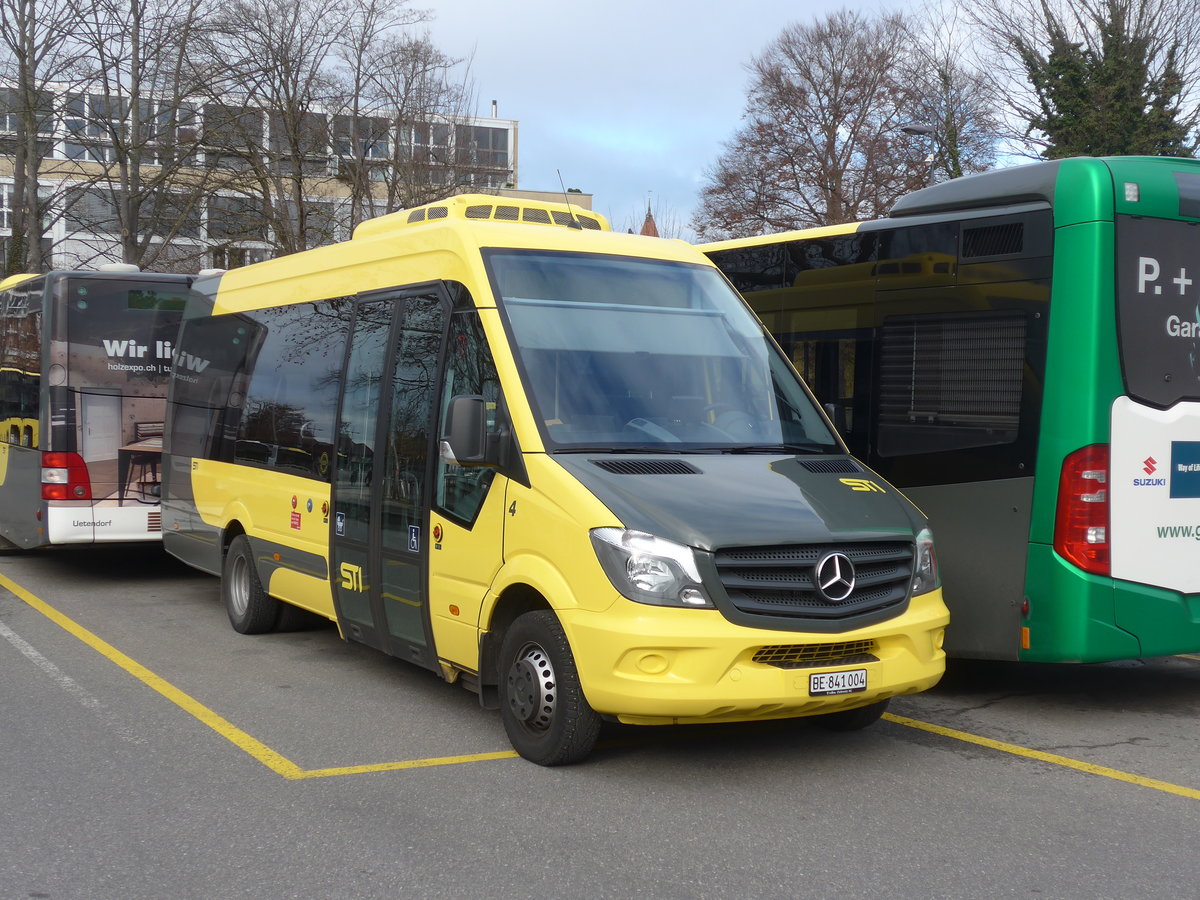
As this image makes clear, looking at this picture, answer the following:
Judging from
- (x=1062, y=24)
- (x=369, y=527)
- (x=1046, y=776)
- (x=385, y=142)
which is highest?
(x=1062, y=24)

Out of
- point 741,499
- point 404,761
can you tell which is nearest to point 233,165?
point 404,761

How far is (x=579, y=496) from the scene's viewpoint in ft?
18.8

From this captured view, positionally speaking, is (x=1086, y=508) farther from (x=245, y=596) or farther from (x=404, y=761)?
(x=245, y=596)

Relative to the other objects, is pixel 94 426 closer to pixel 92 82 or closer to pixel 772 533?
pixel 772 533

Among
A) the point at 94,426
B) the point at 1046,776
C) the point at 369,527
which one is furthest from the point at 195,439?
the point at 1046,776

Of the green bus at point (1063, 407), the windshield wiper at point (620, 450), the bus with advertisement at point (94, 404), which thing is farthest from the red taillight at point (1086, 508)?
the bus with advertisement at point (94, 404)

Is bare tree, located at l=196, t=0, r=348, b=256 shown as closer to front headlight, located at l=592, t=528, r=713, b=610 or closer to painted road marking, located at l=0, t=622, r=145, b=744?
painted road marking, located at l=0, t=622, r=145, b=744

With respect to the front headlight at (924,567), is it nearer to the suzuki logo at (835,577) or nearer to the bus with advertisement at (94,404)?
the suzuki logo at (835,577)

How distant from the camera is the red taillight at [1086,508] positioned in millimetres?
A: 6758

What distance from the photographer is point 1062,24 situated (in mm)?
27844

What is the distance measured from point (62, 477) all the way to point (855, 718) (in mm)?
8021

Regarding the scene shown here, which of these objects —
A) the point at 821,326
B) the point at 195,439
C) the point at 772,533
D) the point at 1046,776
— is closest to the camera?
the point at 772,533

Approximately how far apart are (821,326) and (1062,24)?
73.7 ft

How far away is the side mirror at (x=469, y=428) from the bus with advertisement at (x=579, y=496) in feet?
0.03
